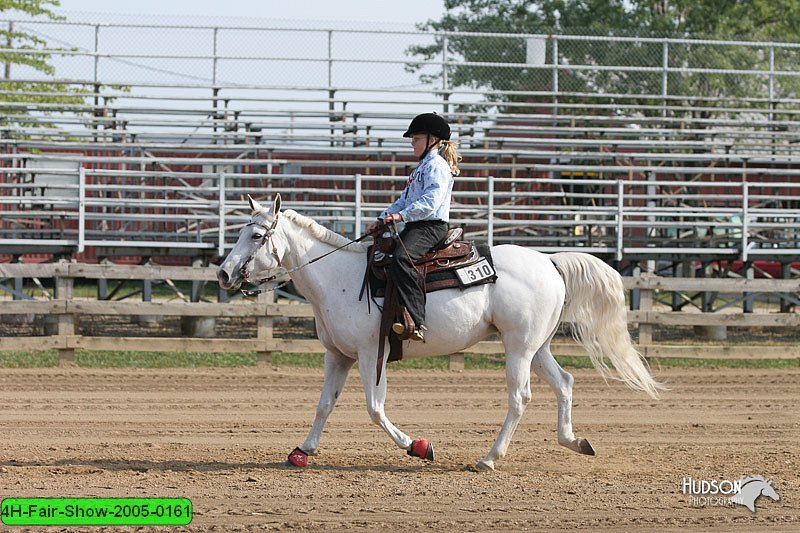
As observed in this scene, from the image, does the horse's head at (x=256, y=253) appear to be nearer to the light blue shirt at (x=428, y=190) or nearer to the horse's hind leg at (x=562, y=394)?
the light blue shirt at (x=428, y=190)

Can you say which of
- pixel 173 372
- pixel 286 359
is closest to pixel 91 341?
pixel 173 372

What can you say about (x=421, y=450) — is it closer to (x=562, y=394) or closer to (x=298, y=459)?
(x=298, y=459)

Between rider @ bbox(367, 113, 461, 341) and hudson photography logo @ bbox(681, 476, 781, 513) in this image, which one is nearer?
hudson photography logo @ bbox(681, 476, 781, 513)

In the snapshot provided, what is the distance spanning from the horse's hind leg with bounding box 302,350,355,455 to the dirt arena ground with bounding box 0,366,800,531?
0.19 metres

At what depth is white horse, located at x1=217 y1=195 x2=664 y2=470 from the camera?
784 centimetres

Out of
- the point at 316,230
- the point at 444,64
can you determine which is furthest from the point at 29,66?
the point at 316,230

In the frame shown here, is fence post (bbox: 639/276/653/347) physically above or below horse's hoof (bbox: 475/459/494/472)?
above

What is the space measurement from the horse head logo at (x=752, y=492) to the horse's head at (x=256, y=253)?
3.65 metres

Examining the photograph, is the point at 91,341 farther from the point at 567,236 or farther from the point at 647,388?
the point at 567,236

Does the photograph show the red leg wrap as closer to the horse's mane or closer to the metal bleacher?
the horse's mane

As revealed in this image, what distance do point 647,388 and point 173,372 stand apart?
678cm

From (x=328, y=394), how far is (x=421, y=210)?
1581mm

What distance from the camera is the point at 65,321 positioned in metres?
13.7

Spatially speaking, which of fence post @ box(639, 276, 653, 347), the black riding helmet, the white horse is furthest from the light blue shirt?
fence post @ box(639, 276, 653, 347)
